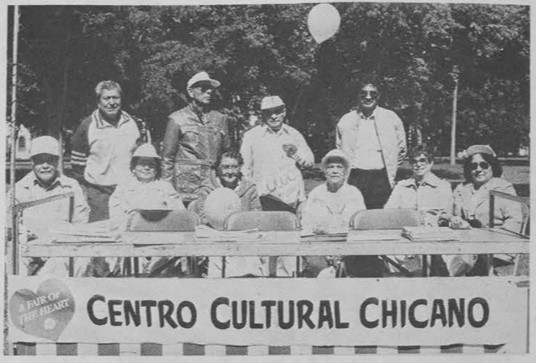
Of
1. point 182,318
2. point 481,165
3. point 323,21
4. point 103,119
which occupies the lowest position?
point 182,318

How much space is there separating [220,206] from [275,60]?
939 mm

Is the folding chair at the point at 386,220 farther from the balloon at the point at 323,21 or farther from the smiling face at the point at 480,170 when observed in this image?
the balloon at the point at 323,21

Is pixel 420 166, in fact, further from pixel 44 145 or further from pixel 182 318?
pixel 44 145

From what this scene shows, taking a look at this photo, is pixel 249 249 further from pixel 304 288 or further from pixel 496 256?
pixel 496 256

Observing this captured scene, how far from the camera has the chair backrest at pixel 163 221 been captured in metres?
4.36

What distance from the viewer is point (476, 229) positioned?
444 cm

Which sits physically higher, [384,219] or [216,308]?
[384,219]

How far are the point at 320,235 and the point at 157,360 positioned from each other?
3.96 feet

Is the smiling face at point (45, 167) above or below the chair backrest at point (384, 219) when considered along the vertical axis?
above

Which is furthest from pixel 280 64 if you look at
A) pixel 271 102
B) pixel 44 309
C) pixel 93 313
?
pixel 44 309

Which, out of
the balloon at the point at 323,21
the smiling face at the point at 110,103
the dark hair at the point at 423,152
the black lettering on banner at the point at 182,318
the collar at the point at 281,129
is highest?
the balloon at the point at 323,21

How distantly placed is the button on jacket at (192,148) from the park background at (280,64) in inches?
3.3

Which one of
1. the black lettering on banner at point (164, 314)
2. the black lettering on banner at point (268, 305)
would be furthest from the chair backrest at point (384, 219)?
the black lettering on banner at point (164, 314)

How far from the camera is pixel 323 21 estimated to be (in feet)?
14.4
